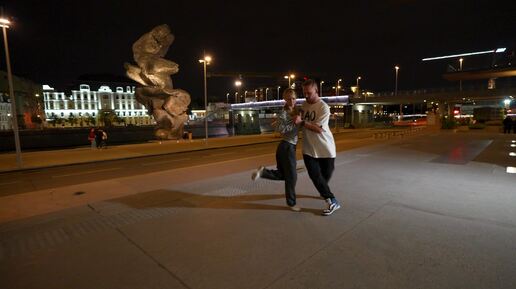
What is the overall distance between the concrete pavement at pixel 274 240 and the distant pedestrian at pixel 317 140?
1.70ft

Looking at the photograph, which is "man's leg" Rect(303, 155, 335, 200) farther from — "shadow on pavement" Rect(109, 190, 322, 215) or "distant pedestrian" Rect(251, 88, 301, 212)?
"shadow on pavement" Rect(109, 190, 322, 215)

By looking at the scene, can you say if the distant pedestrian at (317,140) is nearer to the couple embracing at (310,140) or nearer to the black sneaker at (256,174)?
the couple embracing at (310,140)

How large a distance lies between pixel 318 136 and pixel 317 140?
0.06 m

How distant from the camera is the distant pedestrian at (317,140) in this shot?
4.25 m

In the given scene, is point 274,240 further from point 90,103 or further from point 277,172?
point 90,103

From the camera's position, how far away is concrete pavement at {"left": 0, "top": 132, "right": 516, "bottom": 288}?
2.71 metres

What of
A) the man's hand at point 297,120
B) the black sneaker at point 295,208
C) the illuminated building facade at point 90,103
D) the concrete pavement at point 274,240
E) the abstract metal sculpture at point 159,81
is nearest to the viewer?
the concrete pavement at point 274,240

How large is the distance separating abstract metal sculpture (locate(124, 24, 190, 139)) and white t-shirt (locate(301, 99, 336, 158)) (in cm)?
2673

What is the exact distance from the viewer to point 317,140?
430 centimetres

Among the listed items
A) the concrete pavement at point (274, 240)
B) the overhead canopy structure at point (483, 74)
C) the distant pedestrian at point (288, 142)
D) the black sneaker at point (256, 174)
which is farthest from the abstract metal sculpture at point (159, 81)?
the overhead canopy structure at point (483, 74)

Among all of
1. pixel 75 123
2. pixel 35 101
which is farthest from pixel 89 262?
pixel 35 101

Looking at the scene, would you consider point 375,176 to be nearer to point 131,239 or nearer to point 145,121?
point 131,239

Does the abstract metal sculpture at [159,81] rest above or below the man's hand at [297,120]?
above

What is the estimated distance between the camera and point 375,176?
23.1ft
